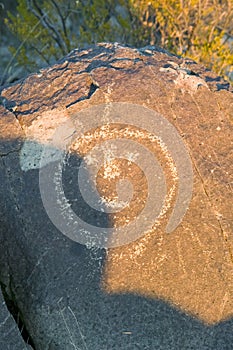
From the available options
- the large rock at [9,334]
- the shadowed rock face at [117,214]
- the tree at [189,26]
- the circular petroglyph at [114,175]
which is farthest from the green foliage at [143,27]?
the large rock at [9,334]

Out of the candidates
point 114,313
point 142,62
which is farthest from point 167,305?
point 142,62

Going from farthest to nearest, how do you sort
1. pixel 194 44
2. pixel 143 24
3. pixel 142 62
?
pixel 143 24 → pixel 194 44 → pixel 142 62

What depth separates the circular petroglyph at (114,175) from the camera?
2643 millimetres

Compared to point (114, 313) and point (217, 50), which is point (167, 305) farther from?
point (217, 50)

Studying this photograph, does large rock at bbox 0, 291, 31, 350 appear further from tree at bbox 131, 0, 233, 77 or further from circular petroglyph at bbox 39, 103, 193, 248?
tree at bbox 131, 0, 233, 77

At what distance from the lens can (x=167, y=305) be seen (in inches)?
100

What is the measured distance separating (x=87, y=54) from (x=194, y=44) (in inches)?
75.0

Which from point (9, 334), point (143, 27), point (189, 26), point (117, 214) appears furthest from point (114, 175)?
point (143, 27)

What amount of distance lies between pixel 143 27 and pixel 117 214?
282cm

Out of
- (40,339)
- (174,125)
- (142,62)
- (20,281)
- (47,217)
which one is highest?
(142,62)

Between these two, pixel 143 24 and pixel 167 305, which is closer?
pixel 167 305

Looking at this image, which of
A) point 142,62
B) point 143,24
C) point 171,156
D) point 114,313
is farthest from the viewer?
point 143,24

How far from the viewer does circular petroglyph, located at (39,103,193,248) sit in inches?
104

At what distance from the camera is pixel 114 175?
2.70 m
